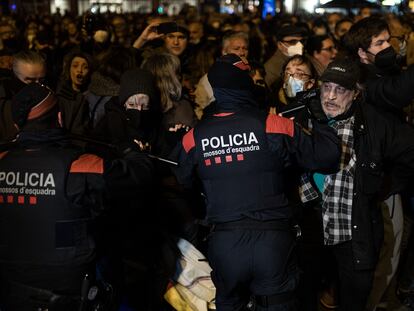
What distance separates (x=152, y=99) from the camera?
14.5 ft

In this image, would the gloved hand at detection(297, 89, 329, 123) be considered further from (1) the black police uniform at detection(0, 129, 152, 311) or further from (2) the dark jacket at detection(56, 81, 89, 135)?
(2) the dark jacket at detection(56, 81, 89, 135)

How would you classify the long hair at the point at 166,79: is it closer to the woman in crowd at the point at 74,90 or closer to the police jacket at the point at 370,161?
the woman in crowd at the point at 74,90

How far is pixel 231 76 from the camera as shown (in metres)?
3.39

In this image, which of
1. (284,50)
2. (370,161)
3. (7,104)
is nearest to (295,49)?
(284,50)

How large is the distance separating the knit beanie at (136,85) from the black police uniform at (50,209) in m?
1.17

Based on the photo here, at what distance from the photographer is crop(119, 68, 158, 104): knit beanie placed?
4316mm

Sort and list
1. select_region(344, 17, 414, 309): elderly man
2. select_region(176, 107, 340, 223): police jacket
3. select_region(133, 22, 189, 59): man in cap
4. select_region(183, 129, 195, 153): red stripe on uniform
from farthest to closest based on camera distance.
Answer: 1. select_region(133, 22, 189, 59): man in cap
2. select_region(344, 17, 414, 309): elderly man
3. select_region(183, 129, 195, 153): red stripe on uniform
4. select_region(176, 107, 340, 223): police jacket

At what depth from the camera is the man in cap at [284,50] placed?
6.15 m

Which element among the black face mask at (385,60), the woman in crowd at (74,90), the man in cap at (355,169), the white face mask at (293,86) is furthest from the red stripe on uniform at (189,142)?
the white face mask at (293,86)

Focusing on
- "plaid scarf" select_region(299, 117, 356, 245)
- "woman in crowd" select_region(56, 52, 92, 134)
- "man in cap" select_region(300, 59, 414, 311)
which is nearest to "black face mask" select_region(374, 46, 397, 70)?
"man in cap" select_region(300, 59, 414, 311)

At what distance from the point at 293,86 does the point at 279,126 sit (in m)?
1.89

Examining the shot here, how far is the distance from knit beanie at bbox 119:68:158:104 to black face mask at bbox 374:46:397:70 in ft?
5.54

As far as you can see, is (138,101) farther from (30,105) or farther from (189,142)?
(30,105)

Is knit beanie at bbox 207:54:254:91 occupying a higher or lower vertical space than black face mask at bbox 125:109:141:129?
higher
